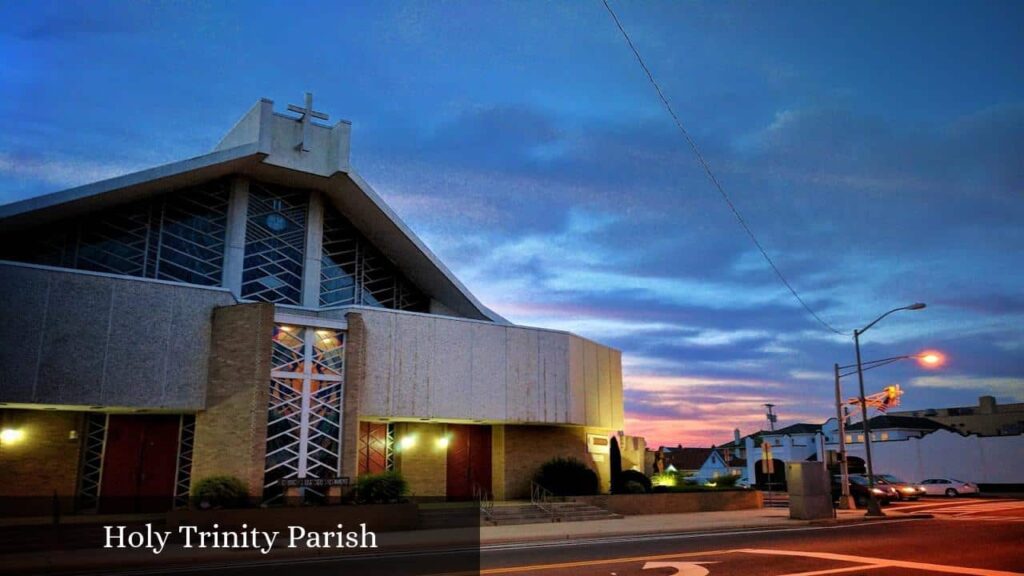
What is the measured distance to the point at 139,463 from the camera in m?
24.0

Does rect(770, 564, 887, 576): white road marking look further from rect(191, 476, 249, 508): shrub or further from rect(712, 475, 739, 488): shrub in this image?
rect(712, 475, 739, 488): shrub

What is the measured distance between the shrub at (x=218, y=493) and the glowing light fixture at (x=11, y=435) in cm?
591

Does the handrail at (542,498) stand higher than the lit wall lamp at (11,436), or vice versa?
the lit wall lamp at (11,436)

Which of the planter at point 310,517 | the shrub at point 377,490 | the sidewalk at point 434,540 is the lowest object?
the sidewalk at point 434,540

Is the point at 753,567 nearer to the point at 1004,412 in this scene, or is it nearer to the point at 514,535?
the point at 514,535

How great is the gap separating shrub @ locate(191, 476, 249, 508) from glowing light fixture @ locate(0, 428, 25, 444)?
5914 mm

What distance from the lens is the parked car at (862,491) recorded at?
116 feet

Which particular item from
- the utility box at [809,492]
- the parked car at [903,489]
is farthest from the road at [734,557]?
the parked car at [903,489]

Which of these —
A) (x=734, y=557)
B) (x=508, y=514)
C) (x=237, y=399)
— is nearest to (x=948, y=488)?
(x=508, y=514)

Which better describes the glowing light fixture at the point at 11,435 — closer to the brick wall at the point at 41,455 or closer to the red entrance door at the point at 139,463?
the brick wall at the point at 41,455

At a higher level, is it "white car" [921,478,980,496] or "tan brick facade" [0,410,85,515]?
"tan brick facade" [0,410,85,515]

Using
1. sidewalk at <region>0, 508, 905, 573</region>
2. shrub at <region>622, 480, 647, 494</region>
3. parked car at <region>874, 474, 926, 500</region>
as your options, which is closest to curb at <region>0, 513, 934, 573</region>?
sidewalk at <region>0, 508, 905, 573</region>

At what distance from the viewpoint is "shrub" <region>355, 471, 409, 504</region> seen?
73.3ft

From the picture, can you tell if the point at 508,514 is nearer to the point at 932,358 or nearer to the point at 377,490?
the point at 377,490
